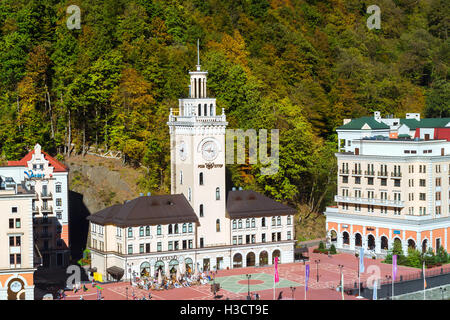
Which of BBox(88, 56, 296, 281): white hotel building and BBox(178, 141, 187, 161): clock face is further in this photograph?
BBox(178, 141, 187, 161): clock face

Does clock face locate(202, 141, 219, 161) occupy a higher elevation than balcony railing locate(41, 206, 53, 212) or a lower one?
higher

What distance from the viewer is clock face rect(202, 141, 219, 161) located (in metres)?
118

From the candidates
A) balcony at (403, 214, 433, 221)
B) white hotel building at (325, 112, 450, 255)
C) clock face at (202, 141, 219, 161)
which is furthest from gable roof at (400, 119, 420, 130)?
clock face at (202, 141, 219, 161)

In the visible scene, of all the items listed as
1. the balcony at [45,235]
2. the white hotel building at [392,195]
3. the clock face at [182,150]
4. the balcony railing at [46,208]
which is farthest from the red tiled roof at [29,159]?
the white hotel building at [392,195]

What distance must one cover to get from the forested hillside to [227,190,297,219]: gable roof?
16.1 meters

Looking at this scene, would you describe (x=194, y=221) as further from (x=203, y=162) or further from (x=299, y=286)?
(x=299, y=286)

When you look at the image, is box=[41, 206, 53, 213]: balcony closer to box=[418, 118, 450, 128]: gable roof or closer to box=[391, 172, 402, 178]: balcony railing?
box=[391, 172, 402, 178]: balcony railing

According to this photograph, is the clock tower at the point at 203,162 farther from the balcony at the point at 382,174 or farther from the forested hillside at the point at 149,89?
the balcony at the point at 382,174

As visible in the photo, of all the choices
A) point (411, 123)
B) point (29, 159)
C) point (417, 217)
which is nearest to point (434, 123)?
point (411, 123)

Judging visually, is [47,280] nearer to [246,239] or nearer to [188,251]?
[188,251]

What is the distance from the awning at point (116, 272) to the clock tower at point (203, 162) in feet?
37.4

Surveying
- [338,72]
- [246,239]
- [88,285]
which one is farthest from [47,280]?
[338,72]

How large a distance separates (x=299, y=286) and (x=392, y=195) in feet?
91.9

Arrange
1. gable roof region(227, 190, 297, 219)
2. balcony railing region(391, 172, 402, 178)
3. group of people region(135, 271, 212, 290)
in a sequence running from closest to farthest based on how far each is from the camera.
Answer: group of people region(135, 271, 212, 290)
gable roof region(227, 190, 297, 219)
balcony railing region(391, 172, 402, 178)
